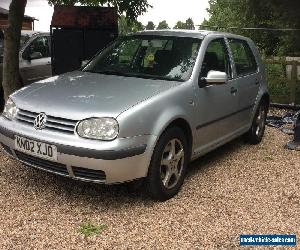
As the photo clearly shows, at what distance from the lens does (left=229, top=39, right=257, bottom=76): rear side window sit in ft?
18.4

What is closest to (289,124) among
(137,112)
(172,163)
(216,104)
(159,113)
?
(216,104)

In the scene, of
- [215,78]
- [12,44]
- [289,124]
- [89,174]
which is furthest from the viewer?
[289,124]

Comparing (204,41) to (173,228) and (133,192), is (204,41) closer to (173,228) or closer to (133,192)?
(133,192)

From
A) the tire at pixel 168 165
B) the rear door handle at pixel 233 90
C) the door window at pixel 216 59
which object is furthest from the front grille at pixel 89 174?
the rear door handle at pixel 233 90

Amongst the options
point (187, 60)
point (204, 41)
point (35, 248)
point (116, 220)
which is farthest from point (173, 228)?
point (204, 41)

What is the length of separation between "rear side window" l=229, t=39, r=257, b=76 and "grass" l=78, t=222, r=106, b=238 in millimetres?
2857

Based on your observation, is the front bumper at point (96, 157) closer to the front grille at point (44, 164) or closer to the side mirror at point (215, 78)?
the front grille at point (44, 164)

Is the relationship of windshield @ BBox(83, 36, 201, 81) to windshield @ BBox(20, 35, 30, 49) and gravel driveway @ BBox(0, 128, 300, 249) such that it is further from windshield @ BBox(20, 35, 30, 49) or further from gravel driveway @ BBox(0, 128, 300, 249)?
windshield @ BBox(20, 35, 30, 49)

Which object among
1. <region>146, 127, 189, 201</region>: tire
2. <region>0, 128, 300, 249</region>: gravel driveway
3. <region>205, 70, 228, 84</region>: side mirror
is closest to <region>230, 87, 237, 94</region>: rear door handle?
<region>205, 70, 228, 84</region>: side mirror

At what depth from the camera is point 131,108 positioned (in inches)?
147

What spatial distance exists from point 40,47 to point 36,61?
43 centimetres

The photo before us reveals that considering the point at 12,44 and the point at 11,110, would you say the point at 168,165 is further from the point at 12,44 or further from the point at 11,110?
the point at 12,44

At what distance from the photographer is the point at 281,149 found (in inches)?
248

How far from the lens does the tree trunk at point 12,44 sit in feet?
22.0
